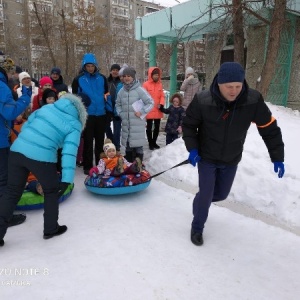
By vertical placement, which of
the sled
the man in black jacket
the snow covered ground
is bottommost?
the snow covered ground

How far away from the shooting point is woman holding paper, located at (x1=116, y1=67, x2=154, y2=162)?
15.8ft

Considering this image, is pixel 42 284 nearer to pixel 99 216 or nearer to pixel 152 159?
pixel 99 216

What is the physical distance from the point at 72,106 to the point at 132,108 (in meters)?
2.14

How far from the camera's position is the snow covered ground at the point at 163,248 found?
7.45ft

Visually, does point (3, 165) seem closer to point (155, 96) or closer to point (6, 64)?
point (6, 64)

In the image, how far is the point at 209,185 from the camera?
9.16 ft

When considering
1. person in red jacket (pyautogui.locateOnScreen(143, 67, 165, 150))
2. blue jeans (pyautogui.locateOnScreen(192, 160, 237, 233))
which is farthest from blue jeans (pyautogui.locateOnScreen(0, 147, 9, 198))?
person in red jacket (pyautogui.locateOnScreen(143, 67, 165, 150))

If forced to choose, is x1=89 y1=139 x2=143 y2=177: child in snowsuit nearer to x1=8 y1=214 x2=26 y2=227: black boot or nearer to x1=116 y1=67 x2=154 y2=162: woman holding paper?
x1=116 y1=67 x2=154 y2=162: woman holding paper

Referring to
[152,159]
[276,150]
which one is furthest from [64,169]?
[152,159]

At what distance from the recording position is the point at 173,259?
265cm

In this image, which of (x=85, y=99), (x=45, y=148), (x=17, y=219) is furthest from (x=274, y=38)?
(x=17, y=219)

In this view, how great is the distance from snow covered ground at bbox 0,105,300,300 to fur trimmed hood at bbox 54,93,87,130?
121cm

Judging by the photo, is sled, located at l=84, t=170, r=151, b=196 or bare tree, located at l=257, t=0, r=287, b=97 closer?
sled, located at l=84, t=170, r=151, b=196

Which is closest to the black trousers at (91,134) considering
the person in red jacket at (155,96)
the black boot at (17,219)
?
the person in red jacket at (155,96)
